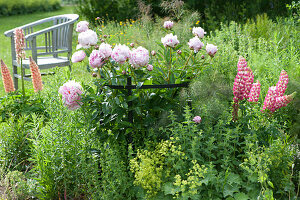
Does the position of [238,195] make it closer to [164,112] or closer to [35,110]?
[164,112]

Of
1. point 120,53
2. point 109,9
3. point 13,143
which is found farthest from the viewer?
point 109,9

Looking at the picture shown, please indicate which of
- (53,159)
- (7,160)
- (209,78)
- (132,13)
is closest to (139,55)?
(209,78)

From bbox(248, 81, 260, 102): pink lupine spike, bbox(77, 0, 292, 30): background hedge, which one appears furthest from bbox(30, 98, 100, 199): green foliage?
bbox(77, 0, 292, 30): background hedge

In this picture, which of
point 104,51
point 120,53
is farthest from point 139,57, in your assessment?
point 104,51

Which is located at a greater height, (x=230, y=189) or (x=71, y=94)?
(x=71, y=94)

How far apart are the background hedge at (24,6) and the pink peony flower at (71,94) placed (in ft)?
Answer: 46.4

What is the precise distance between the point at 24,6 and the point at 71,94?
1466 centimetres

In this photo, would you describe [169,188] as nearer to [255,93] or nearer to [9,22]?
[255,93]

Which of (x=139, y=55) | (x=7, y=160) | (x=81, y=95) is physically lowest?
(x=7, y=160)

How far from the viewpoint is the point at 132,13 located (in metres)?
8.90

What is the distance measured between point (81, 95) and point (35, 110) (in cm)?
108

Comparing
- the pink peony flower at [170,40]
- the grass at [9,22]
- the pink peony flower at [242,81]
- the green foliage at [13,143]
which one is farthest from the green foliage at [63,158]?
the grass at [9,22]

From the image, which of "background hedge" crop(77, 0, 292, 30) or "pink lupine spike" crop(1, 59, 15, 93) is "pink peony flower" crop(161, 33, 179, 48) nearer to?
"pink lupine spike" crop(1, 59, 15, 93)

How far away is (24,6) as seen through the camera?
15180 millimetres
